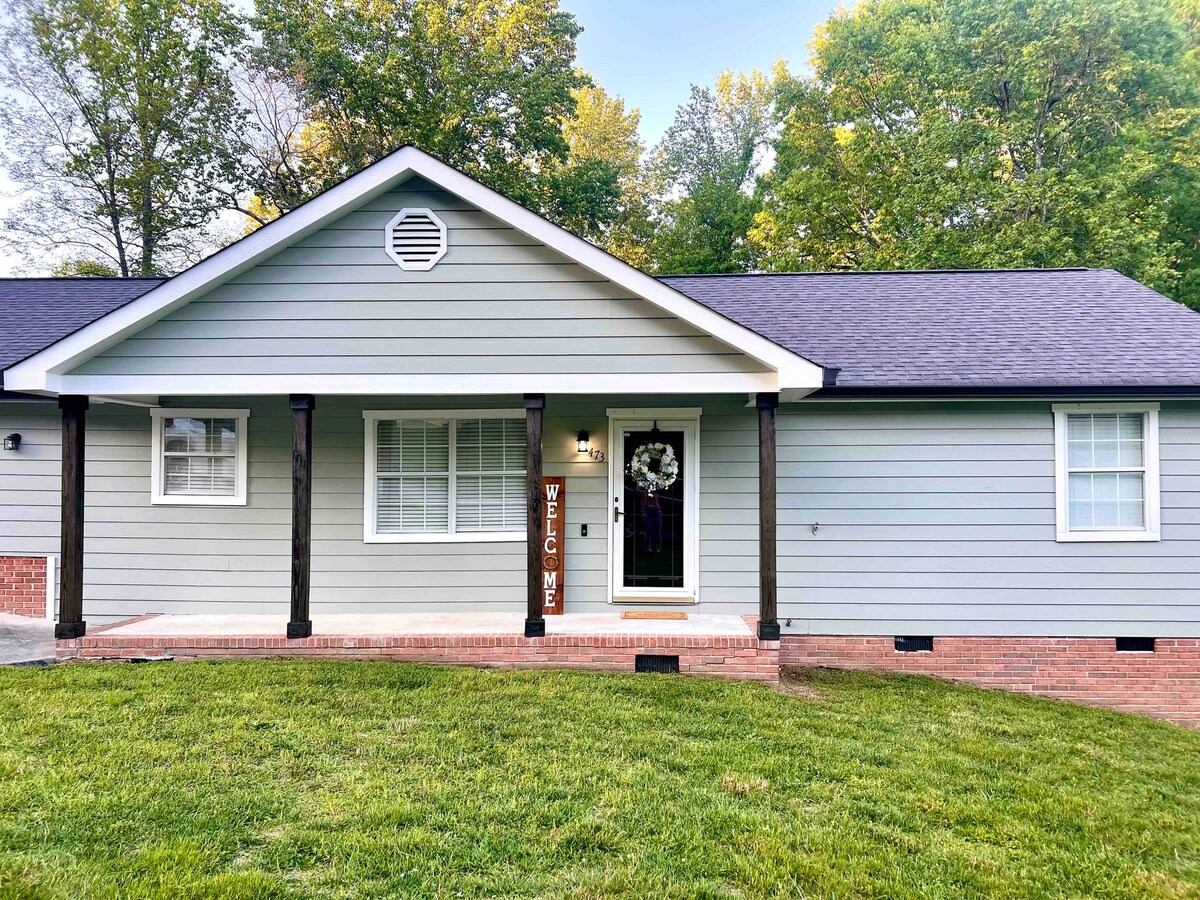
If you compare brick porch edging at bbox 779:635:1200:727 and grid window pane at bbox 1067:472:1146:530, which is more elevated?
grid window pane at bbox 1067:472:1146:530

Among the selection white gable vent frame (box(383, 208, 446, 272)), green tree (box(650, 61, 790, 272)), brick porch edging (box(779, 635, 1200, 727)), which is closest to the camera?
white gable vent frame (box(383, 208, 446, 272))

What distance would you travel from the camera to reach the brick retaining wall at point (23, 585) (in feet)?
24.1

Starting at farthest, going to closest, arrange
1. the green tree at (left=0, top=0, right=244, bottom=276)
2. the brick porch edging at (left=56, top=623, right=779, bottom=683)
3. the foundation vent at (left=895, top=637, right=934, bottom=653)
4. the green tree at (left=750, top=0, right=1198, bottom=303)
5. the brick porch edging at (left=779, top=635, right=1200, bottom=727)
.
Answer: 1. the green tree at (left=0, top=0, right=244, bottom=276)
2. the green tree at (left=750, top=0, right=1198, bottom=303)
3. the foundation vent at (left=895, top=637, right=934, bottom=653)
4. the brick porch edging at (left=779, top=635, right=1200, bottom=727)
5. the brick porch edging at (left=56, top=623, right=779, bottom=683)

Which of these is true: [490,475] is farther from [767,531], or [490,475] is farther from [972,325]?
[972,325]

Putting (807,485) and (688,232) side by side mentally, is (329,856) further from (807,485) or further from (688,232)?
(688,232)

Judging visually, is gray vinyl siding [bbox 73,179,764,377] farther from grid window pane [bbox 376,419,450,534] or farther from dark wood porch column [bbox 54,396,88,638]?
grid window pane [bbox 376,419,450,534]

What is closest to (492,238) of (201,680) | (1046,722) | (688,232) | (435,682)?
(435,682)

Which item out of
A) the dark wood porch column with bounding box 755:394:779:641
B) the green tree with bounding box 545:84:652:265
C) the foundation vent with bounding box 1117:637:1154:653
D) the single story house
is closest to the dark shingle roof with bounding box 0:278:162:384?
the single story house

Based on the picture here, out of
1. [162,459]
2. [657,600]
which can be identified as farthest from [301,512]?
[657,600]

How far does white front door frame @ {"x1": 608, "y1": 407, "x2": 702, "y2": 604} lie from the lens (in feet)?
23.4

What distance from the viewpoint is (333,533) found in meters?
7.21

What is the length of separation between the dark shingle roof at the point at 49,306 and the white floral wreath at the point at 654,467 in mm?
6619

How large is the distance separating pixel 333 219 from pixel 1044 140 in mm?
16953

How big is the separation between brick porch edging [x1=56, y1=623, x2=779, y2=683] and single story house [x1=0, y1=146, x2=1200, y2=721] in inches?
5.3
